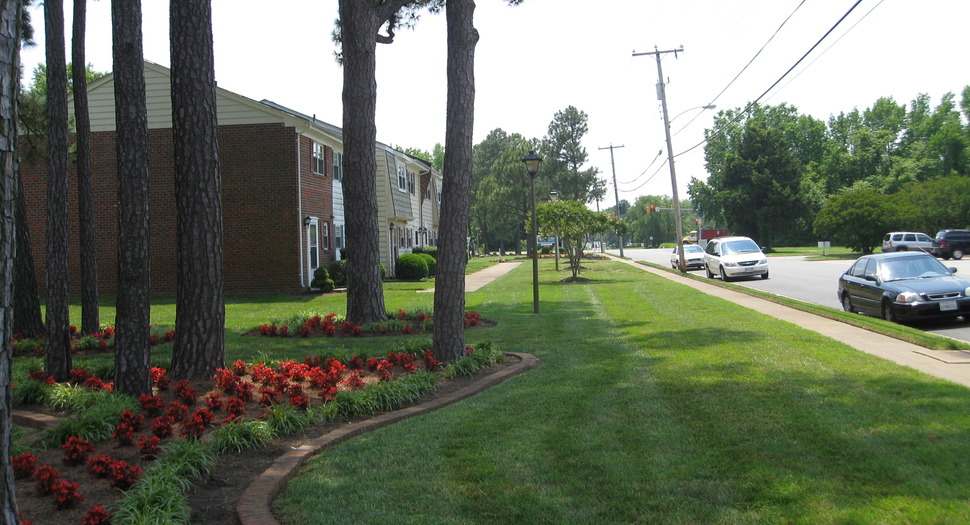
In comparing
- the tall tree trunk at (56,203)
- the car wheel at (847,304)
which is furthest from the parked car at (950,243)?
the tall tree trunk at (56,203)

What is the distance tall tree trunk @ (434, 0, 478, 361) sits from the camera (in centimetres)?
896

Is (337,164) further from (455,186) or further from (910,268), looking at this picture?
(910,268)

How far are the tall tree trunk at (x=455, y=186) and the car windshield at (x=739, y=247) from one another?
21141mm

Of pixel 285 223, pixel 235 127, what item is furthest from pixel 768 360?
pixel 235 127

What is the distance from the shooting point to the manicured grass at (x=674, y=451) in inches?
164

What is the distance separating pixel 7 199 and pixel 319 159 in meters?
23.2

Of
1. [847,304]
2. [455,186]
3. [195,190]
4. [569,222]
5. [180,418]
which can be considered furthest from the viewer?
[569,222]

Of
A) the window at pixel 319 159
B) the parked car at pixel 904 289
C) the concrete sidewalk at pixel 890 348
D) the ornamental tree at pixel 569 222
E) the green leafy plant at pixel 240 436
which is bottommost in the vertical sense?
the concrete sidewalk at pixel 890 348

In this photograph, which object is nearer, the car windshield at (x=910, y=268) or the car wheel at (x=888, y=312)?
the car wheel at (x=888, y=312)

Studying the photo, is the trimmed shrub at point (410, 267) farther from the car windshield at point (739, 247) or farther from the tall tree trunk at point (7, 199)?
the tall tree trunk at point (7, 199)

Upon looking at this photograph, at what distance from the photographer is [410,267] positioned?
30.2 m

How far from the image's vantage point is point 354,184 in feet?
44.1

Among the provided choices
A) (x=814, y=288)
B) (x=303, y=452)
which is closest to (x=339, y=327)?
(x=303, y=452)

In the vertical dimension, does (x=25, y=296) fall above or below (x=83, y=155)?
below
